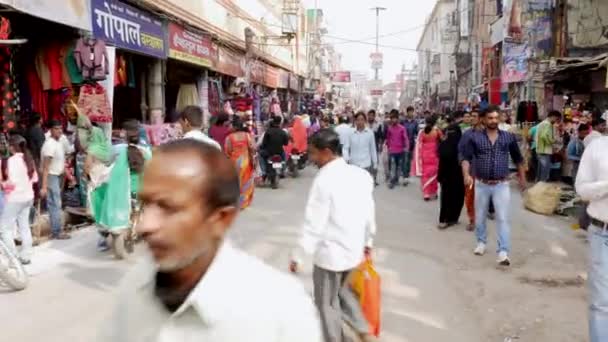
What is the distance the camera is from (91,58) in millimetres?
9375

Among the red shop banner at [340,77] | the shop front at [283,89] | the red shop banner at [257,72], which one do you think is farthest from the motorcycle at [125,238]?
the red shop banner at [340,77]

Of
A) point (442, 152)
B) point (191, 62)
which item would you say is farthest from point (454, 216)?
point (191, 62)

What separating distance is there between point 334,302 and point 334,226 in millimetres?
557

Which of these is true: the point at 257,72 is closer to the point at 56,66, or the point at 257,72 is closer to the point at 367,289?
A: the point at 56,66

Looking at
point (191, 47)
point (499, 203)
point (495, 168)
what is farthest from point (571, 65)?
point (191, 47)

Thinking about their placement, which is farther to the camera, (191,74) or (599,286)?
(191,74)

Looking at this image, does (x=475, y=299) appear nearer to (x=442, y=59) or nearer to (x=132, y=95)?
(x=132, y=95)

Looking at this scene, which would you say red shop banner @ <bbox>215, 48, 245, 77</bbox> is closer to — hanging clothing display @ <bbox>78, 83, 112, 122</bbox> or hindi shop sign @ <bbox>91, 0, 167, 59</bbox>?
hindi shop sign @ <bbox>91, 0, 167, 59</bbox>

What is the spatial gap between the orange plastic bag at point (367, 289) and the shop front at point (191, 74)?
464 inches

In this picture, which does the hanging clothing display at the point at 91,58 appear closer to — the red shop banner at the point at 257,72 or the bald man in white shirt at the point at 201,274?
the bald man in white shirt at the point at 201,274

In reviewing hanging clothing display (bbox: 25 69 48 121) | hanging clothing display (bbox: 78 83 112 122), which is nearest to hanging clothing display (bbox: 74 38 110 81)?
hanging clothing display (bbox: 78 83 112 122)

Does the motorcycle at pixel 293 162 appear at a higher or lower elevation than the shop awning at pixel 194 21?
lower

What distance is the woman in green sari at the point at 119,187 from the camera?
7.48m

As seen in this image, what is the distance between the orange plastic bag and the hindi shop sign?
23.9 ft
